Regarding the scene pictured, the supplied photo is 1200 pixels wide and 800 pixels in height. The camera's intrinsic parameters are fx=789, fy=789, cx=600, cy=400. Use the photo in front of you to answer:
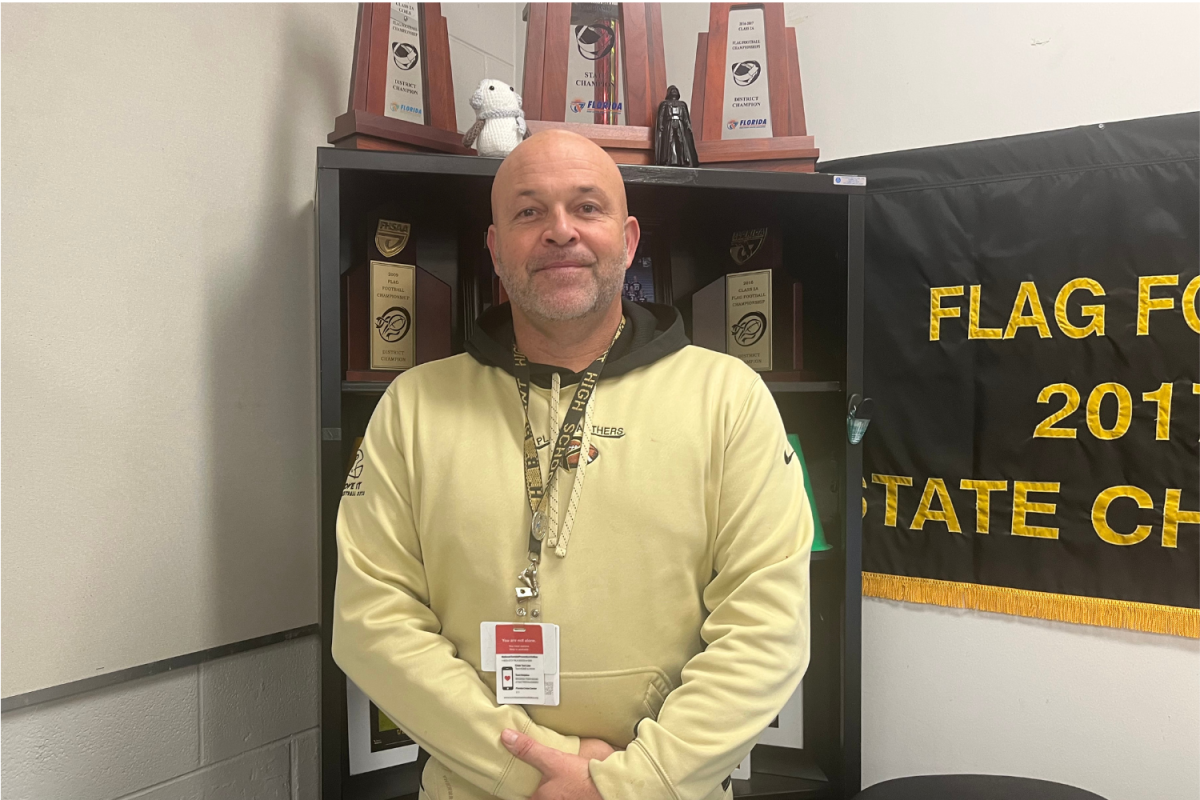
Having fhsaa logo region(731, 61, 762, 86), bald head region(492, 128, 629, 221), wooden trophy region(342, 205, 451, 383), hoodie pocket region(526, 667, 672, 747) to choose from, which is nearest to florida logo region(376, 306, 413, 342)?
wooden trophy region(342, 205, 451, 383)

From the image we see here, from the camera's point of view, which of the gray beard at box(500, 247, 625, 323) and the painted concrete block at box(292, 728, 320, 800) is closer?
the gray beard at box(500, 247, 625, 323)

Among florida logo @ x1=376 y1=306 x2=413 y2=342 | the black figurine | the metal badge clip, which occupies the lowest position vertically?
the metal badge clip

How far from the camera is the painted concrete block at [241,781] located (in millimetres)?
1482

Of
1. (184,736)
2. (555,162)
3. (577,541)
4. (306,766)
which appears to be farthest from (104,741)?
(555,162)

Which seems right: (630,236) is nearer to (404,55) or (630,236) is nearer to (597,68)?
(597,68)

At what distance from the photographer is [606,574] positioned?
3.93 ft

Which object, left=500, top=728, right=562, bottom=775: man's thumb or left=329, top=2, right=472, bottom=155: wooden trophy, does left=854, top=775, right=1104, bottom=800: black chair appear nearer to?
left=500, top=728, right=562, bottom=775: man's thumb

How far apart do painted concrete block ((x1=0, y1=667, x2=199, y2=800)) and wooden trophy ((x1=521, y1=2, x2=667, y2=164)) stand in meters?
1.28

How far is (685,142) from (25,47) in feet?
3.66

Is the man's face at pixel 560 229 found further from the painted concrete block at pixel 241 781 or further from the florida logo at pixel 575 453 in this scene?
the painted concrete block at pixel 241 781

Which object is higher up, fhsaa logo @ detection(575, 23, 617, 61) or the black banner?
fhsaa logo @ detection(575, 23, 617, 61)

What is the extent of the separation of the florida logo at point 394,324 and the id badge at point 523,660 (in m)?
0.61

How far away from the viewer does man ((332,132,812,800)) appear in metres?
1.12

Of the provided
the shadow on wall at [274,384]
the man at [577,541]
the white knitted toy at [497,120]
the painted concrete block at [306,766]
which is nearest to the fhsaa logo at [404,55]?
the white knitted toy at [497,120]
